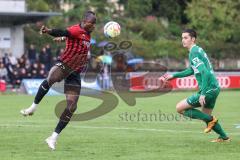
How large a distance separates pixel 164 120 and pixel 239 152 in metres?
7.48

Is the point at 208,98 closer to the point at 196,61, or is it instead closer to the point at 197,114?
the point at 197,114

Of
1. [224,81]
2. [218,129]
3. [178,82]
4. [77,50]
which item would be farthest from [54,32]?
[224,81]

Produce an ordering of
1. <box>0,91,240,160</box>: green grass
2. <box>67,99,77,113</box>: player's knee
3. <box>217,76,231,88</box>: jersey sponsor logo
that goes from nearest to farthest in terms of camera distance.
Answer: <box>0,91,240,160</box>: green grass → <box>67,99,77,113</box>: player's knee → <box>217,76,231,88</box>: jersey sponsor logo

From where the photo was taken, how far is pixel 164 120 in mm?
19734

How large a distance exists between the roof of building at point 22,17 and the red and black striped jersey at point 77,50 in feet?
83.3

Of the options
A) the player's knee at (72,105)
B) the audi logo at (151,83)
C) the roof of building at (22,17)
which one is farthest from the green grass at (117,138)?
the roof of building at (22,17)

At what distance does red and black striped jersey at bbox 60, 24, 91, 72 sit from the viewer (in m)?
13.2

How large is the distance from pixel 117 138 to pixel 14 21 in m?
27.4

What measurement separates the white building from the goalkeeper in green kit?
84.0ft

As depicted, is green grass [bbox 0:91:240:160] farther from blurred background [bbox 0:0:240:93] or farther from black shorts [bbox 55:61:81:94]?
blurred background [bbox 0:0:240:93]

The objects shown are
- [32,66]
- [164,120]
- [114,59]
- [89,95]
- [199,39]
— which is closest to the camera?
[164,120]

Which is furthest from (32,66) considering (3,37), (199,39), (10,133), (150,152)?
(150,152)

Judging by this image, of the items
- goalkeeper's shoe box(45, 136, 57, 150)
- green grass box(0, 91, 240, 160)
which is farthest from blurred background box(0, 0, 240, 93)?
goalkeeper's shoe box(45, 136, 57, 150)

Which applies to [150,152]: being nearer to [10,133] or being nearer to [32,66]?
[10,133]
